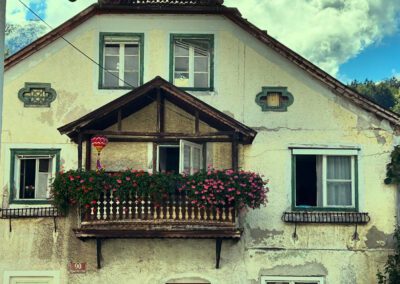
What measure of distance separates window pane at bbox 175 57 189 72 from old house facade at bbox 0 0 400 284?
0.03 m

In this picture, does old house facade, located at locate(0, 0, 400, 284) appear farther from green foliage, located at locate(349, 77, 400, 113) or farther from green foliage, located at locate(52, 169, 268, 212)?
green foliage, located at locate(349, 77, 400, 113)

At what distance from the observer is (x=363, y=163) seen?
18.0m

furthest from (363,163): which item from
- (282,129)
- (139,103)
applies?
(139,103)

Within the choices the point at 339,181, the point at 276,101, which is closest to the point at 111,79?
the point at 276,101

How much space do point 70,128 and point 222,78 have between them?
455cm

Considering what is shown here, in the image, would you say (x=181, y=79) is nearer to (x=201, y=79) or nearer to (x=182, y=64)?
(x=182, y=64)

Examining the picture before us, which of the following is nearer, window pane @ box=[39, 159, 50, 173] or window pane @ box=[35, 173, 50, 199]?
window pane @ box=[35, 173, 50, 199]

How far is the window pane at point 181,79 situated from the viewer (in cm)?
1850

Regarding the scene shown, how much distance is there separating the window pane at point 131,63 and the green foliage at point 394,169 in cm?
766

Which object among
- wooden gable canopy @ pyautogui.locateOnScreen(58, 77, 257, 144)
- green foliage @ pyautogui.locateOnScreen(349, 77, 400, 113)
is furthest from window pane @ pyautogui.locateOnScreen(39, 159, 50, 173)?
green foliage @ pyautogui.locateOnScreen(349, 77, 400, 113)

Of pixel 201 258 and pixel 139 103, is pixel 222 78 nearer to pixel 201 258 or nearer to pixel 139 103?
pixel 139 103

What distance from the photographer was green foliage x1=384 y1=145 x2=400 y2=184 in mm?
17703

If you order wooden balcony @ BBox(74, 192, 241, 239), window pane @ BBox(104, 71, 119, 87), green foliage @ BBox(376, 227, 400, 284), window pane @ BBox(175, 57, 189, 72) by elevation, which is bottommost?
green foliage @ BBox(376, 227, 400, 284)

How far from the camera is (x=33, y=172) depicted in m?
18.3
